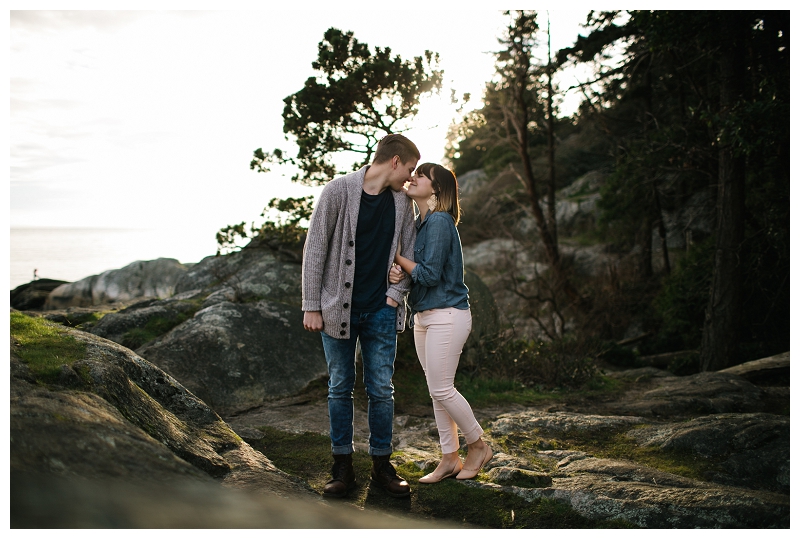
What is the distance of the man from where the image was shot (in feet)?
13.3

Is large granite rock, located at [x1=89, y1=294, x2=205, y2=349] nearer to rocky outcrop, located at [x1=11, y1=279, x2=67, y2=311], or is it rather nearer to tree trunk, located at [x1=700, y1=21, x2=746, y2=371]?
rocky outcrop, located at [x1=11, y1=279, x2=67, y2=311]

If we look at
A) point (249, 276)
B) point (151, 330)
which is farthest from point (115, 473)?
point (249, 276)

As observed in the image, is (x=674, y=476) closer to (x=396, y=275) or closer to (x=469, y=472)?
(x=469, y=472)

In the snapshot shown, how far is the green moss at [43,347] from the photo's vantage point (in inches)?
127

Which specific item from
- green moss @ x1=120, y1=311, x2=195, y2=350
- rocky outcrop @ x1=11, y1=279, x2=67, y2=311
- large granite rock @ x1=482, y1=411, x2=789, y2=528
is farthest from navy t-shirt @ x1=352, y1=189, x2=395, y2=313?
rocky outcrop @ x1=11, y1=279, x2=67, y2=311

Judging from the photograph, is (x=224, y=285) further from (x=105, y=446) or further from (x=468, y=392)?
(x=105, y=446)

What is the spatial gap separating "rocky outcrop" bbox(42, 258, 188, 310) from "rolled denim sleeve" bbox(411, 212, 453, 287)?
411 inches

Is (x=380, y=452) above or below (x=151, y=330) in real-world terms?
below

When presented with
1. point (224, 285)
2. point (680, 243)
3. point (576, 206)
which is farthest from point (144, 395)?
point (576, 206)

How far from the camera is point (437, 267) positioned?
13.5 ft

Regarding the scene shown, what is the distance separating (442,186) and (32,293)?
13640 mm

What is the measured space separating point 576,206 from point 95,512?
80.6 feet

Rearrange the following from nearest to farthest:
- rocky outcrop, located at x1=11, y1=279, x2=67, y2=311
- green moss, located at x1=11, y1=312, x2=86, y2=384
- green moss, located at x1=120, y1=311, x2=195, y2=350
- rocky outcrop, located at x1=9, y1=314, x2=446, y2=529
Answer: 1. rocky outcrop, located at x1=9, y1=314, x2=446, y2=529
2. green moss, located at x1=11, y1=312, x2=86, y2=384
3. green moss, located at x1=120, y1=311, x2=195, y2=350
4. rocky outcrop, located at x1=11, y1=279, x2=67, y2=311

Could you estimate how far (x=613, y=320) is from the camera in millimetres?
16281
